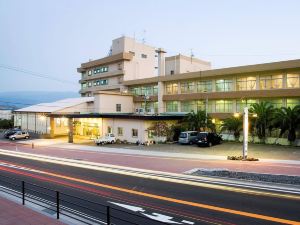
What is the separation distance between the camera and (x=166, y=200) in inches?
576

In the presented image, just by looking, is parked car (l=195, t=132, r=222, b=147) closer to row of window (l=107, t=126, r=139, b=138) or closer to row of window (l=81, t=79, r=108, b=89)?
row of window (l=107, t=126, r=139, b=138)

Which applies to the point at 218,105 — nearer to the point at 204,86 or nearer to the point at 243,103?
the point at 204,86

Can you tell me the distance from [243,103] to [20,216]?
3718cm

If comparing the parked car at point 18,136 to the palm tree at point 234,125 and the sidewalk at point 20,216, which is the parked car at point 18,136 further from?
the sidewalk at point 20,216

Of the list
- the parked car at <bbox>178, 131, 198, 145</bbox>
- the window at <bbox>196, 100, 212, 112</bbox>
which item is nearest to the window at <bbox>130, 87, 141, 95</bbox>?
the window at <bbox>196, 100, 212, 112</bbox>

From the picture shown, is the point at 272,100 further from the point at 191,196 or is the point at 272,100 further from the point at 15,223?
the point at 15,223

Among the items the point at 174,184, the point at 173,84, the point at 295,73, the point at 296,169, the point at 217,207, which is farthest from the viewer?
the point at 173,84

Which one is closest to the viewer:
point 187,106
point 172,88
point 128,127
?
point 128,127

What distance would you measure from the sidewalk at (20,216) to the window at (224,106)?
3675 cm

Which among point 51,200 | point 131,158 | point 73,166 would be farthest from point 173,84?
point 51,200

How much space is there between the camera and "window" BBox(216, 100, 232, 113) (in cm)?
4519

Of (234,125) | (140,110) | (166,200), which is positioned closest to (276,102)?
(234,125)

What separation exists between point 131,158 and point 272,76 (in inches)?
898

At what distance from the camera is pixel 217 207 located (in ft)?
43.5
